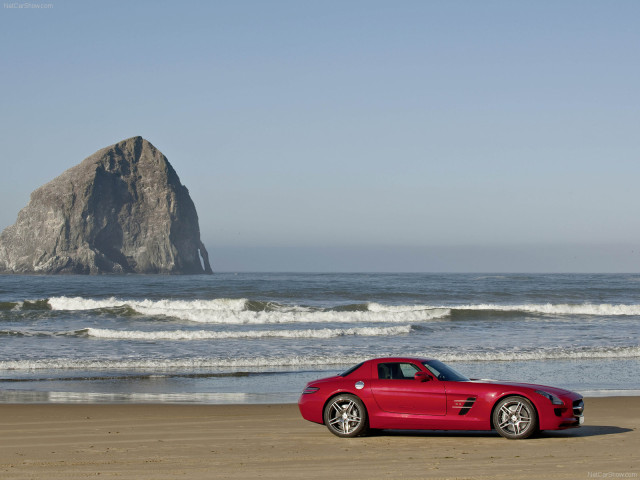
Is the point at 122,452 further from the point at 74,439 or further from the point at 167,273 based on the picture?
the point at 167,273

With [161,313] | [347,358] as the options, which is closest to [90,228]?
[161,313]

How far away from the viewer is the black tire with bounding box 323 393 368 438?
403 inches

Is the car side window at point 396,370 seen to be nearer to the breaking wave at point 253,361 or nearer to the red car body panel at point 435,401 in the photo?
the red car body panel at point 435,401

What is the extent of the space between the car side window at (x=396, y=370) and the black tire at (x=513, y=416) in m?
1.28

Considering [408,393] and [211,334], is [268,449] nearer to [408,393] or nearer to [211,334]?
[408,393]

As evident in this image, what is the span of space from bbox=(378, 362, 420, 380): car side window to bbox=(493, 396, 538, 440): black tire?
1.28 m

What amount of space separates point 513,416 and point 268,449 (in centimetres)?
344

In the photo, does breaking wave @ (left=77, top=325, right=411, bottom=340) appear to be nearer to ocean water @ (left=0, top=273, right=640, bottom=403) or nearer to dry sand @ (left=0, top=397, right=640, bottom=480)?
ocean water @ (left=0, top=273, right=640, bottom=403)

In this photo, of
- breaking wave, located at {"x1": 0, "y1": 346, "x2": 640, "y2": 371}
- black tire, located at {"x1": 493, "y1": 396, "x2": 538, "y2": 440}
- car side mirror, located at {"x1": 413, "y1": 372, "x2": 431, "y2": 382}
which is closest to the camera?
black tire, located at {"x1": 493, "y1": 396, "x2": 538, "y2": 440}

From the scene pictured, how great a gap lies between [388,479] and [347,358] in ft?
42.1

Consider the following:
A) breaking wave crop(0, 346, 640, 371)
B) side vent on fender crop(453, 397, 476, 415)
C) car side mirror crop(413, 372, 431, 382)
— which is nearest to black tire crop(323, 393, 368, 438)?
car side mirror crop(413, 372, 431, 382)

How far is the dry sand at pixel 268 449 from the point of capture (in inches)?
315

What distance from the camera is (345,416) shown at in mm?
10258

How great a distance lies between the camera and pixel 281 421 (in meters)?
11.6
